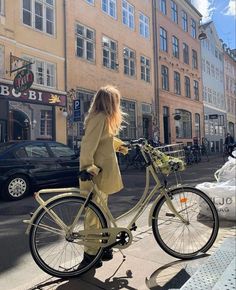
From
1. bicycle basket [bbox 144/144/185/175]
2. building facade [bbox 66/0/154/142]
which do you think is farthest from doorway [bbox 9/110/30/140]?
bicycle basket [bbox 144/144/185/175]

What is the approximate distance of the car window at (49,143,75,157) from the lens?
9594mm

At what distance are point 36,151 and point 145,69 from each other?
17650 mm

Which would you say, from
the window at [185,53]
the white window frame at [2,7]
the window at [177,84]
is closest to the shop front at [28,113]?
the white window frame at [2,7]

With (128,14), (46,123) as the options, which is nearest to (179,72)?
(128,14)

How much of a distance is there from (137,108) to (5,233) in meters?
19.1

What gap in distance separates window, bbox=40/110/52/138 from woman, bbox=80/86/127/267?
43.0 ft

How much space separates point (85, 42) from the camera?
19.5 m

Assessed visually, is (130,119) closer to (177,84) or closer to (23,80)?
(177,84)

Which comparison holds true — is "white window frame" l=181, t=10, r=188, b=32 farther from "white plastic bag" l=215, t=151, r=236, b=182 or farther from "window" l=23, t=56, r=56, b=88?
"white plastic bag" l=215, t=151, r=236, b=182

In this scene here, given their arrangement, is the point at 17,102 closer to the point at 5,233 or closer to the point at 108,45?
the point at 108,45

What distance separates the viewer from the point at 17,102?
15.1 metres

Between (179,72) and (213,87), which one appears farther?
(213,87)

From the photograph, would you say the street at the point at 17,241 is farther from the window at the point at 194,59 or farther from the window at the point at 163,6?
the window at the point at 194,59

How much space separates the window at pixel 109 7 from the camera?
21336 millimetres
